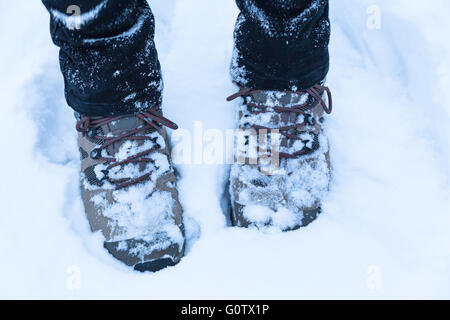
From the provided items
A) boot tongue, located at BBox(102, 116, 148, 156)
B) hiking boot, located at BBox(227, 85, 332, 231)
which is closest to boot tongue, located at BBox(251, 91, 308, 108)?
hiking boot, located at BBox(227, 85, 332, 231)

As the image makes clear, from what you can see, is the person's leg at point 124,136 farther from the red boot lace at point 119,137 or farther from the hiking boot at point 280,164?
the hiking boot at point 280,164

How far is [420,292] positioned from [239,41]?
2.13 ft

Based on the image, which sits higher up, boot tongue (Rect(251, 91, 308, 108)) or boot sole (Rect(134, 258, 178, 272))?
boot tongue (Rect(251, 91, 308, 108))

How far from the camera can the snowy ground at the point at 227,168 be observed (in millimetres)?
815

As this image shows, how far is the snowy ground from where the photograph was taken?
0.82 meters

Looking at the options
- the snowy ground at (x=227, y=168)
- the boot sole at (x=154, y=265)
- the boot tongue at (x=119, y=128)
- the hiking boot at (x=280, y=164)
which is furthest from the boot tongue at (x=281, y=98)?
the boot sole at (x=154, y=265)

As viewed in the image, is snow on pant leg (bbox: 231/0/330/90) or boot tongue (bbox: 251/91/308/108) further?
boot tongue (bbox: 251/91/308/108)

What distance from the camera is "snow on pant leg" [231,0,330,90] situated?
805 mm

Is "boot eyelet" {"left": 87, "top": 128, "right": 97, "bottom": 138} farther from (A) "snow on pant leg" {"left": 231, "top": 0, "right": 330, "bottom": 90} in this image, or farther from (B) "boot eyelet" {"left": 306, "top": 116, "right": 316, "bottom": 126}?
(B) "boot eyelet" {"left": 306, "top": 116, "right": 316, "bottom": 126}

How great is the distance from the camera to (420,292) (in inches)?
31.1

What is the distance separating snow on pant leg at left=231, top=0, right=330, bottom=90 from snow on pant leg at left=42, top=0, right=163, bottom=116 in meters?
0.20

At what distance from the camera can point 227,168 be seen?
3.29ft

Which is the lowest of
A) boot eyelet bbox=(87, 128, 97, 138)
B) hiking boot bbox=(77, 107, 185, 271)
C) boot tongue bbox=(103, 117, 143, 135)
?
hiking boot bbox=(77, 107, 185, 271)

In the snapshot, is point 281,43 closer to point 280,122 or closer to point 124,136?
point 280,122
